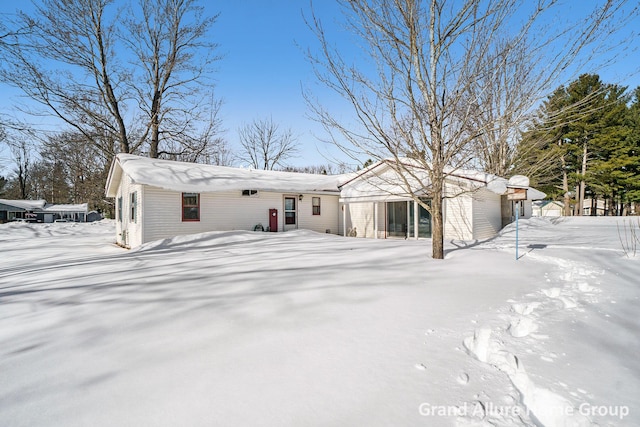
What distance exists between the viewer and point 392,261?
22.7 ft

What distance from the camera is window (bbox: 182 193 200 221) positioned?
12.9 meters

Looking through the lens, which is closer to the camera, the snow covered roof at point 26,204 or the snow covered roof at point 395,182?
the snow covered roof at point 395,182

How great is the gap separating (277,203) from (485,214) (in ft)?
31.4

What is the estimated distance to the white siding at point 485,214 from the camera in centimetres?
1298

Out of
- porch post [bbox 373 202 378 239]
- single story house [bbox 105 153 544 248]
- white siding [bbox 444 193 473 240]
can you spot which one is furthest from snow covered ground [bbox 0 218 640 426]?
porch post [bbox 373 202 378 239]

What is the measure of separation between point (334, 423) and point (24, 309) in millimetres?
4580

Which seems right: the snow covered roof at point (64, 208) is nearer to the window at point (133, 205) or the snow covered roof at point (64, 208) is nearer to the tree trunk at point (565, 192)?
the window at point (133, 205)

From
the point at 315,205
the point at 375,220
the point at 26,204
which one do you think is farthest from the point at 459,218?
the point at 26,204

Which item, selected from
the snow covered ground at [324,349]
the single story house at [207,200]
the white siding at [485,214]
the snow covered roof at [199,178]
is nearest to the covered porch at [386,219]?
the single story house at [207,200]

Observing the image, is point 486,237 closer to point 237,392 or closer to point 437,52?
point 437,52

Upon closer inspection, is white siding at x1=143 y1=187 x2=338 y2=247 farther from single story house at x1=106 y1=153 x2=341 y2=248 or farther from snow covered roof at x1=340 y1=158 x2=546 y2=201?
snow covered roof at x1=340 y1=158 x2=546 y2=201

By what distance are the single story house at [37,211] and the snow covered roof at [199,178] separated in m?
33.7

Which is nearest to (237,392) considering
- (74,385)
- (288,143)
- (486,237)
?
(74,385)

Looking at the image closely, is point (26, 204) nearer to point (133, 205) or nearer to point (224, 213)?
point (133, 205)
